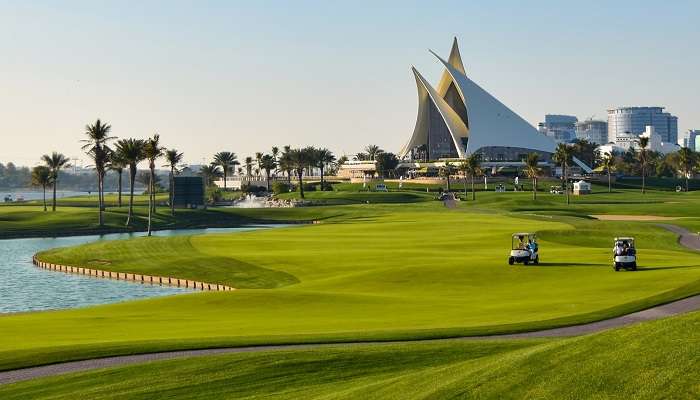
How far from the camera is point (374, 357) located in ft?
86.7

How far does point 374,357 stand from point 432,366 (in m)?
1.80

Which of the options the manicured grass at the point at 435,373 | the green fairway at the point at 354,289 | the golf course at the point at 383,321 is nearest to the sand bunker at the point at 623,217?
the golf course at the point at 383,321

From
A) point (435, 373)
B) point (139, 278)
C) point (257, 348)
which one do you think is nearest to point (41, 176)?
point (139, 278)

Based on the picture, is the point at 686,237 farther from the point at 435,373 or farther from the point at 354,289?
the point at 435,373

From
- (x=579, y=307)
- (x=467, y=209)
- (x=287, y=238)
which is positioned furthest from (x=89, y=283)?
(x=467, y=209)

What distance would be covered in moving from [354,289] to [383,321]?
15.8m

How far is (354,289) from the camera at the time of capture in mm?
51562

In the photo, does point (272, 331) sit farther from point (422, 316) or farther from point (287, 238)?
point (287, 238)

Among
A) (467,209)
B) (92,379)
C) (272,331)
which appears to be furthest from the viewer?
(467,209)

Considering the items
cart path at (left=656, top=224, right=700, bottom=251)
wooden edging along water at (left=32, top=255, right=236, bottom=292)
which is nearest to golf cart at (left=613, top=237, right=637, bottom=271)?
cart path at (left=656, top=224, right=700, bottom=251)

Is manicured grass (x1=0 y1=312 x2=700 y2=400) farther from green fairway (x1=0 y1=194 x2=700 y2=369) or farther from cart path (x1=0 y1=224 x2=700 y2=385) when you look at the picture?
green fairway (x1=0 y1=194 x2=700 y2=369)

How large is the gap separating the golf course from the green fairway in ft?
0.40

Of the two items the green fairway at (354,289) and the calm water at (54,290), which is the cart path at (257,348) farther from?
the calm water at (54,290)

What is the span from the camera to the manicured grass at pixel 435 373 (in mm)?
18109
